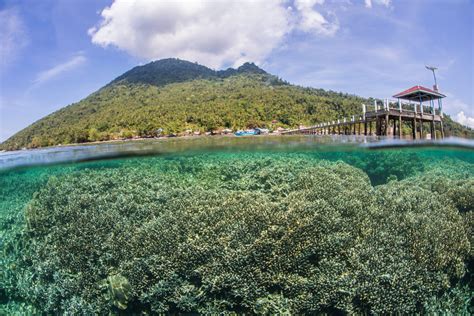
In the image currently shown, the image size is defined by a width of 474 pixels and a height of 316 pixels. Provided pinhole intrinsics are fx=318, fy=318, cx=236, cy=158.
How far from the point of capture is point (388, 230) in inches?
376

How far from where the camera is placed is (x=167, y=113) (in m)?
43.1

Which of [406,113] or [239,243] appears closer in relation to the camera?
[239,243]

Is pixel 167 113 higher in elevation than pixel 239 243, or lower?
higher

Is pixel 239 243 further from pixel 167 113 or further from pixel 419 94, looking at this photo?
pixel 167 113

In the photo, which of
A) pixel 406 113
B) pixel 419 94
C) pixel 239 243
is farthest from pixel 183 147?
pixel 419 94

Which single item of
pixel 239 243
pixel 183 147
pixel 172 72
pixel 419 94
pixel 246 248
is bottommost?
pixel 246 248

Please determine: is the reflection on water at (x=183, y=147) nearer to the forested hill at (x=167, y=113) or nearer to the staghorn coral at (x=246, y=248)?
the staghorn coral at (x=246, y=248)

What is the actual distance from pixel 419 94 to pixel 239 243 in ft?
58.2

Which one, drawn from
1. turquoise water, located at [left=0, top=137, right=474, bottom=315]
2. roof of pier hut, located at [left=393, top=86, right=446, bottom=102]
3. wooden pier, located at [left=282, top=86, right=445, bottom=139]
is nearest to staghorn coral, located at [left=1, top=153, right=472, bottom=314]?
turquoise water, located at [left=0, top=137, right=474, bottom=315]

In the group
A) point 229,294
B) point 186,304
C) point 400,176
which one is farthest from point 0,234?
point 400,176

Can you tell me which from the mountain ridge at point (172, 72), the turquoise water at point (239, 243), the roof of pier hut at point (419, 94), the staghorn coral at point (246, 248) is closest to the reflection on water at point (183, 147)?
the turquoise water at point (239, 243)

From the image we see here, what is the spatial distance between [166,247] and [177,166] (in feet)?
19.8

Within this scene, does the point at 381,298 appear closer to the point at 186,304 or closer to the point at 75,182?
the point at 186,304

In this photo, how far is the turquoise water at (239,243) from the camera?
8.34 m
